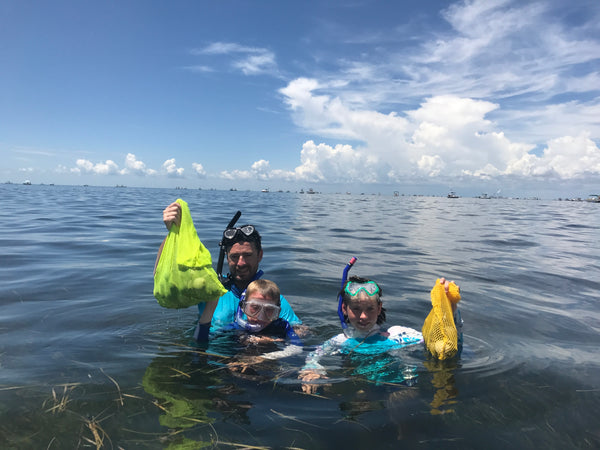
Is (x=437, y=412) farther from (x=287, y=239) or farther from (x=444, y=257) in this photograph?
(x=287, y=239)

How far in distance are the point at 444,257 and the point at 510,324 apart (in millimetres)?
6295

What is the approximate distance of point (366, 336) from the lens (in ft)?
16.0

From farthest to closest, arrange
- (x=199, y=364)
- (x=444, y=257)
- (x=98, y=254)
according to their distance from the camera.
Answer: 1. (x=444, y=257)
2. (x=98, y=254)
3. (x=199, y=364)

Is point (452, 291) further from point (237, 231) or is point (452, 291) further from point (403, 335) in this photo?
point (237, 231)

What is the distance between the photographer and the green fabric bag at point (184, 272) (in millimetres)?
3729

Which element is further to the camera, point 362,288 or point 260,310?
point 260,310

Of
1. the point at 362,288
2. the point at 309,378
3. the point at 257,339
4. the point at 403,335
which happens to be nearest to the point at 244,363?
the point at 257,339

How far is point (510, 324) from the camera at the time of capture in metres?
6.28

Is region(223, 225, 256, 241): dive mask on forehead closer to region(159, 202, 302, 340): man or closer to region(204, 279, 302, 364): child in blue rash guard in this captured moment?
region(159, 202, 302, 340): man

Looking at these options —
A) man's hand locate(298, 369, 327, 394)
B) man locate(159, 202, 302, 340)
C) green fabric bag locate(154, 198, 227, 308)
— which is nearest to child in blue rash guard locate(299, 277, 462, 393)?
man's hand locate(298, 369, 327, 394)

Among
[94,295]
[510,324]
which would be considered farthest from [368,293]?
[94,295]

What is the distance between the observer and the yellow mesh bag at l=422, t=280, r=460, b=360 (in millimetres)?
4176

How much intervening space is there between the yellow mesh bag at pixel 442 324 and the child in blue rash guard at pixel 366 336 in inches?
8.5

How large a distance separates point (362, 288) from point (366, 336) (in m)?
0.74
